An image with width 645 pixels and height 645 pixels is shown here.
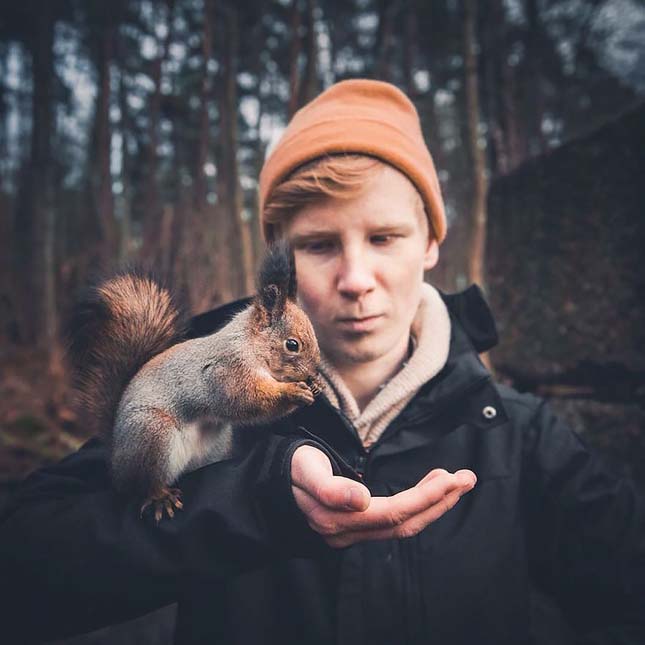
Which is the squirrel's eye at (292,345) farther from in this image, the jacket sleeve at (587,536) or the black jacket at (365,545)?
the jacket sleeve at (587,536)

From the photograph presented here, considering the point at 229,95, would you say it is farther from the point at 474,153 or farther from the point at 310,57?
the point at 474,153

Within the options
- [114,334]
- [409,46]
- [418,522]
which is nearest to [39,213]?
[409,46]

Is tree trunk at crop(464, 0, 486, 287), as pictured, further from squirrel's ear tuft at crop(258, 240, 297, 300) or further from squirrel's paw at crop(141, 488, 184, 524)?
squirrel's paw at crop(141, 488, 184, 524)

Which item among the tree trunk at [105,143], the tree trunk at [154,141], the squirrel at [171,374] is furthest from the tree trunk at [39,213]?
the squirrel at [171,374]

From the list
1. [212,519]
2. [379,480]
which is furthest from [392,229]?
[212,519]

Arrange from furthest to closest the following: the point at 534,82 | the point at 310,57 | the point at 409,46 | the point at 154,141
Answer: the point at 534,82 → the point at 154,141 → the point at 409,46 → the point at 310,57

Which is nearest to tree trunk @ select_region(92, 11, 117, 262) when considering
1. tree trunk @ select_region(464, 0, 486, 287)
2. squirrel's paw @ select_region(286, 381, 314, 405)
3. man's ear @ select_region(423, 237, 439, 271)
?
tree trunk @ select_region(464, 0, 486, 287)

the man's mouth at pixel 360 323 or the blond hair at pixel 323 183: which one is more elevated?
the blond hair at pixel 323 183

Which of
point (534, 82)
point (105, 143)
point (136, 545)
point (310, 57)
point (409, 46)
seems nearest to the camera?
point (136, 545)

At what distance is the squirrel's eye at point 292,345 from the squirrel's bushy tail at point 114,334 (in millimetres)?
239

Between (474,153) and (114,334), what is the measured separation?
3768 millimetres

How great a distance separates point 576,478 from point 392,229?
71 cm

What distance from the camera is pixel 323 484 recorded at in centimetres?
66

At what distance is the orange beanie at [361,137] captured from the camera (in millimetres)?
1009
